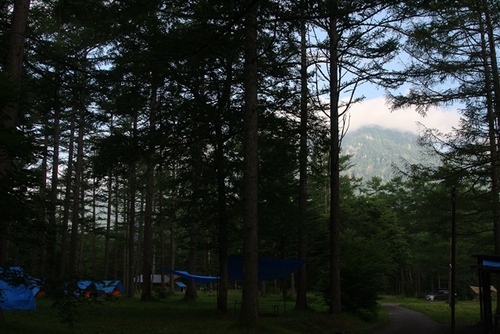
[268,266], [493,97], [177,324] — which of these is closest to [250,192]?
[177,324]

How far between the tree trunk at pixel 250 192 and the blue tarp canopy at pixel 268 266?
380cm

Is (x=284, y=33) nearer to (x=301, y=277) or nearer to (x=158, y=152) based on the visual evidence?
(x=158, y=152)

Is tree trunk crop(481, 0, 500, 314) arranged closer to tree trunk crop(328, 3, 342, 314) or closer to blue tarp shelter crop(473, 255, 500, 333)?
blue tarp shelter crop(473, 255, 500, 333)

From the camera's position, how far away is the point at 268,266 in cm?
1509

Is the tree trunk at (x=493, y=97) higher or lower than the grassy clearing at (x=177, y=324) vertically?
higher

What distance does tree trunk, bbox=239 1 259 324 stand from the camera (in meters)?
10.7

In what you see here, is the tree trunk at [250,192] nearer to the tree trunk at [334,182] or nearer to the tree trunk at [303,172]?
the tree trunk at [303,172]

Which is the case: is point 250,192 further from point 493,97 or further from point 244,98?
point 493,97

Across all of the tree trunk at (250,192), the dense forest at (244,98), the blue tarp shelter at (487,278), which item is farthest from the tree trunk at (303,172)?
the blue tarp shelter at (487,278)

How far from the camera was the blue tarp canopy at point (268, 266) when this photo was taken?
48.3 feet

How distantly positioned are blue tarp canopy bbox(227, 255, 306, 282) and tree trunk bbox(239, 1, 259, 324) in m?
3.80

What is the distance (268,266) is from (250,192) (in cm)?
477

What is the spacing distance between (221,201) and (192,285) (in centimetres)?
1205

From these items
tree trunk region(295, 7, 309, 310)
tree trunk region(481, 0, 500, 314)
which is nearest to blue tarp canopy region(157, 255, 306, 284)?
tree trunk region(295, 7, 309, 310)
